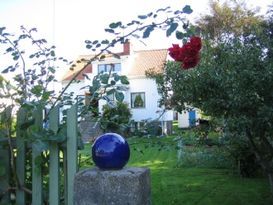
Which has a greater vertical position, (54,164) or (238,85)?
(238,85)

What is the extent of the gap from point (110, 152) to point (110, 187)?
232 millimetres

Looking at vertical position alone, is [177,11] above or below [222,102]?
above

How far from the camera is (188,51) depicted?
2967 mm

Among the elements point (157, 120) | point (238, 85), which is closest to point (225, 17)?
point (238, 85)

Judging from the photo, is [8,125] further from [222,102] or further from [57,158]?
[222,102]

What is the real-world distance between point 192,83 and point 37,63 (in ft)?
9.95

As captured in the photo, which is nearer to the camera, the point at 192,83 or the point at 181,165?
the point at 192,83

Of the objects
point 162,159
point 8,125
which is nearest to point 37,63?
point 8,125

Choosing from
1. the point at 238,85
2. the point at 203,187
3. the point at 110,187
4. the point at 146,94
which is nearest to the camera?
the point at 110,187

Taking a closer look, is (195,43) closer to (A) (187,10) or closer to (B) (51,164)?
(A) (187,10)

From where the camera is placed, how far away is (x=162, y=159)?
14477 mm

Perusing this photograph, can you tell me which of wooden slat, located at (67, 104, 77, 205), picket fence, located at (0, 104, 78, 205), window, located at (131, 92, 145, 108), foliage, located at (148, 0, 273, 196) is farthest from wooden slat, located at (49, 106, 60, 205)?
window, located at (131, 92, 145, 108)

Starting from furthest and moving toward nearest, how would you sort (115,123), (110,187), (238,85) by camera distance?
1. (238,85)
2. (115,123)
3. (110,187)

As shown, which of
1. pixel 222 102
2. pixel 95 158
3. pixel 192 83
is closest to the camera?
pixel 95 158
